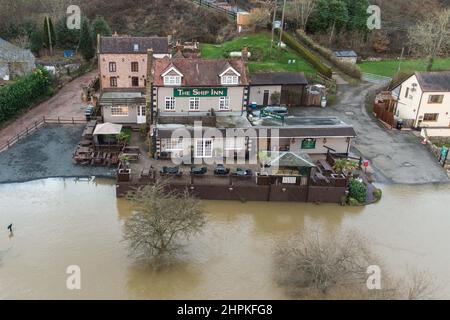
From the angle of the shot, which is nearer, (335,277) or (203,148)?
(335,277)

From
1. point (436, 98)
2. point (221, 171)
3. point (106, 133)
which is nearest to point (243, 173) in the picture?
point (221, 171)

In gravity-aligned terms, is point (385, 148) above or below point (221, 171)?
below

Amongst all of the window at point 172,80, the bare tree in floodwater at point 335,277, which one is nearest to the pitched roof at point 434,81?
the window at point 172,80

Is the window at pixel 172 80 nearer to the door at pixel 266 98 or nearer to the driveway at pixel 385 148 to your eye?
the door at pixel 266 98

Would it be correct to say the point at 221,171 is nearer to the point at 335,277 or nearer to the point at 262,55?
the point at 335,277

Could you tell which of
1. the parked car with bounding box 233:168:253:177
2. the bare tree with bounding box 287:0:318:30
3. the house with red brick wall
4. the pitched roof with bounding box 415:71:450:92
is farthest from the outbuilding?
the bare tree with bounding box 287:0:318:30

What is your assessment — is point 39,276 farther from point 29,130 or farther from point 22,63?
point 22,63

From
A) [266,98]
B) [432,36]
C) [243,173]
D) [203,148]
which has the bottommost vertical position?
[243,173]
